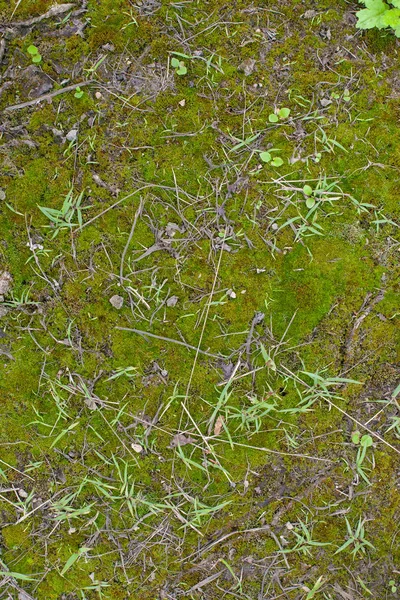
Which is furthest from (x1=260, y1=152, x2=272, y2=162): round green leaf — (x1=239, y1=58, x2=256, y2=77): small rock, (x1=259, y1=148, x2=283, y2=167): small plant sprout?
(x1=239, y1=58, x2=256, y2=77): small rock

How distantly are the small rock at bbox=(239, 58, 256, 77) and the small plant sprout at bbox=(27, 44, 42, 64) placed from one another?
52.6 inches

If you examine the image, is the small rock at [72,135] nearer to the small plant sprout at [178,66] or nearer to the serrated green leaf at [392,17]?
the small plant sprout at [178,66]

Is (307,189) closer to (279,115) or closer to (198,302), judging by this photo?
(279,115)

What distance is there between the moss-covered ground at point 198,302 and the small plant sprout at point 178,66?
1cm

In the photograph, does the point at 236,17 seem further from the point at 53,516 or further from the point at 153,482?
the point at 53,516

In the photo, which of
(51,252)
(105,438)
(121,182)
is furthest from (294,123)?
(105,438)

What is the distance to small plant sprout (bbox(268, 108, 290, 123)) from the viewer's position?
2.84 metres

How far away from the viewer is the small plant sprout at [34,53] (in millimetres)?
2848

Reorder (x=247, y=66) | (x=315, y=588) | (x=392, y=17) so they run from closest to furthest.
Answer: (x=392, y=17)
(x=315, y=588)
(x=247, y=66)

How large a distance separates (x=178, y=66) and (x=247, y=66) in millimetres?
458

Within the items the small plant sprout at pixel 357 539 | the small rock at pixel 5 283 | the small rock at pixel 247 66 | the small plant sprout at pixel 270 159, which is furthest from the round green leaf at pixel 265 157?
the small plant sprout at pixel 357 539

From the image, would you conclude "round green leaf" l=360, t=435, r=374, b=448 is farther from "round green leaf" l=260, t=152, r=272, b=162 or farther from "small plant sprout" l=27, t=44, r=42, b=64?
"small plant sprout" l=27, t=44, r=42, b=64

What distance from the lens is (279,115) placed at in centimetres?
285

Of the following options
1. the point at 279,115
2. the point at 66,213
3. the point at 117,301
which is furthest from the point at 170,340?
the point at 279,115
